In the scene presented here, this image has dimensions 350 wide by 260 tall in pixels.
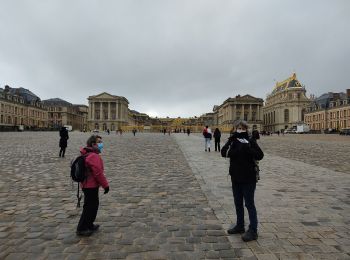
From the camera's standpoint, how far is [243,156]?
15.9 feet

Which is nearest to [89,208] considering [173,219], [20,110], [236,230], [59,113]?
[173,219]

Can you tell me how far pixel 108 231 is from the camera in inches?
206

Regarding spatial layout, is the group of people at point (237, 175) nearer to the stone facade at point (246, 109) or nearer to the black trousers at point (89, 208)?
the black trousers at point (89, 208)

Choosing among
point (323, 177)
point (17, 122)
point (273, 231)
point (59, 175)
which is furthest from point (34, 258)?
point (17, 122)

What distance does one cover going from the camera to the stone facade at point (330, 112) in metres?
91.0

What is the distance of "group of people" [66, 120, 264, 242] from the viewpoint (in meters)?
4.84

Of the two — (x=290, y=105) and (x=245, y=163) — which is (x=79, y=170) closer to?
(x=245, y=163)

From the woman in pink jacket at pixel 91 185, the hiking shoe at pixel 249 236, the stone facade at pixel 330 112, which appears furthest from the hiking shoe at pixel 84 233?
the stone facade at pixel 330 112

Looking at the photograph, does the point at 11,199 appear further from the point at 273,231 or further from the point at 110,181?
the point at 273,231

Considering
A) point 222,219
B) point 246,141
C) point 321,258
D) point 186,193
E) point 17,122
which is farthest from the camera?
point 17,122

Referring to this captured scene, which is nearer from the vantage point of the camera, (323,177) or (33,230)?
(33,230)

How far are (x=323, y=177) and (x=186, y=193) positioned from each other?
5241 millimetres

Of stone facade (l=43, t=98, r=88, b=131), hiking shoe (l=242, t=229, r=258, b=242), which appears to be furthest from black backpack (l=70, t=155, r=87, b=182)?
stone facade (l=43, t=98, r=88, b=131)

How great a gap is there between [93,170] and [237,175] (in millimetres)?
2318
